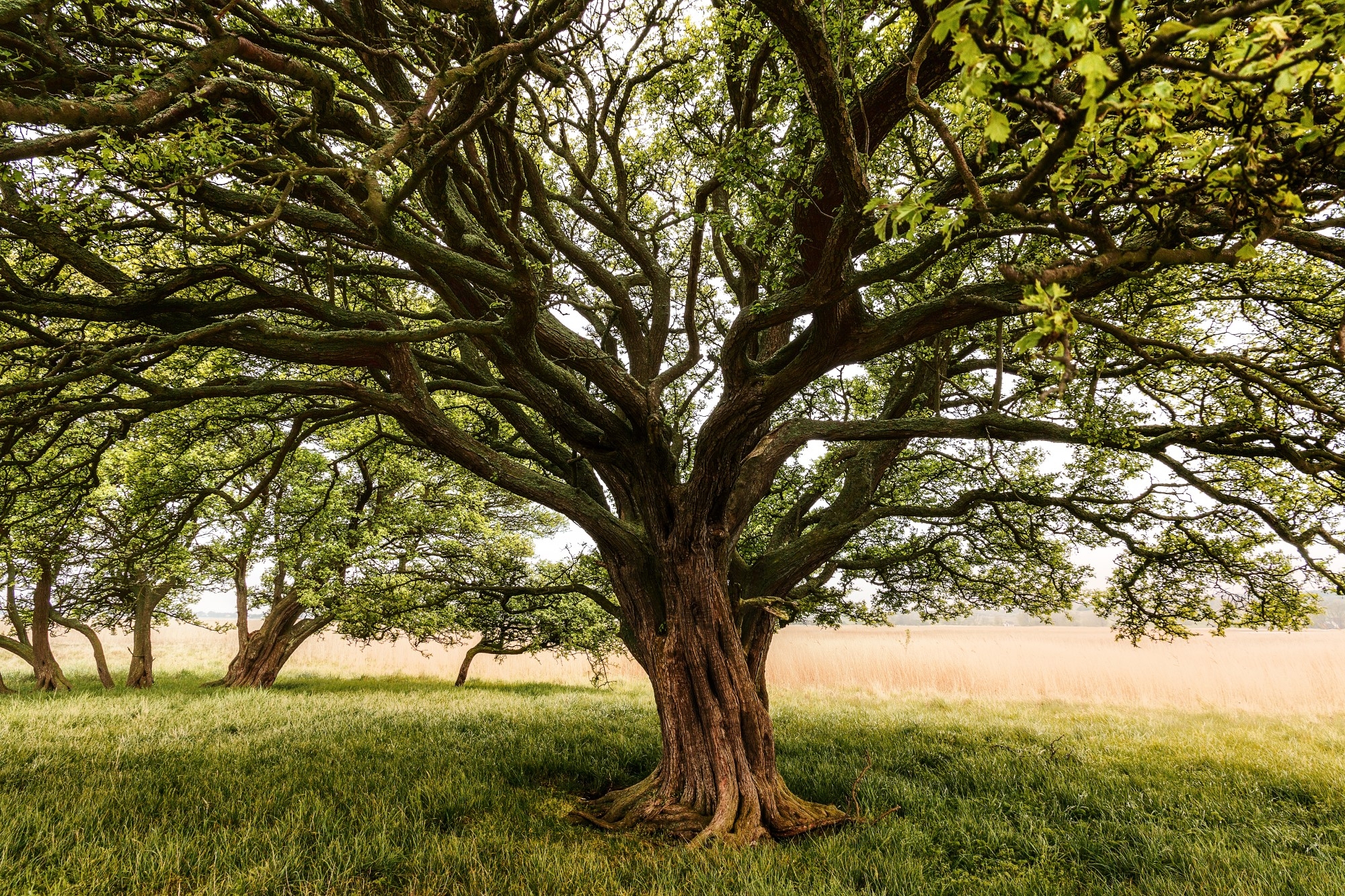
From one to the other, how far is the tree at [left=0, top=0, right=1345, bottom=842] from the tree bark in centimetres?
1001

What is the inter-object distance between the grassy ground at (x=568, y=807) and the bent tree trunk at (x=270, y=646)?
16.1ft

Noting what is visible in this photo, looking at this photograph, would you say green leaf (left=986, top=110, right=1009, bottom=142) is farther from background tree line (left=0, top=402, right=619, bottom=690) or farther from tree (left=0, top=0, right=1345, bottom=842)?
background tree line (left=0, top=402, right=619, bottom=690)

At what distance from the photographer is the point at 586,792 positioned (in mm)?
8148

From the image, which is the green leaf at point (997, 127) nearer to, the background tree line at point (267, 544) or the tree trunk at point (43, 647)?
the background tree line at point (267, 544)

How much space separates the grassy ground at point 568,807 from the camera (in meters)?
5.06

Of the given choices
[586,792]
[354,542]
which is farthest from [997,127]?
[354,542]

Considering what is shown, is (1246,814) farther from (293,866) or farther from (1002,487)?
(293,866)

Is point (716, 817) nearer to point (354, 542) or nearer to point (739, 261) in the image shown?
point (739, 261)

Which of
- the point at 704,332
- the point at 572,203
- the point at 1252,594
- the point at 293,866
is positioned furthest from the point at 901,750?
the point at 572,203

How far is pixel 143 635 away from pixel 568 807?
17969 mm

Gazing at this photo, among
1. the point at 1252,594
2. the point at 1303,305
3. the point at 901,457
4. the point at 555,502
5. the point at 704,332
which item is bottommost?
the point at 1252,594

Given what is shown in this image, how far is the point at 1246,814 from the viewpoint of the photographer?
7.04 metres

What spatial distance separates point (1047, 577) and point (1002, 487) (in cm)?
321

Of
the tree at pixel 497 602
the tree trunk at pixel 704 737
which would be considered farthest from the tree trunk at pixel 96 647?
the tree trunk at pixel 704 737
